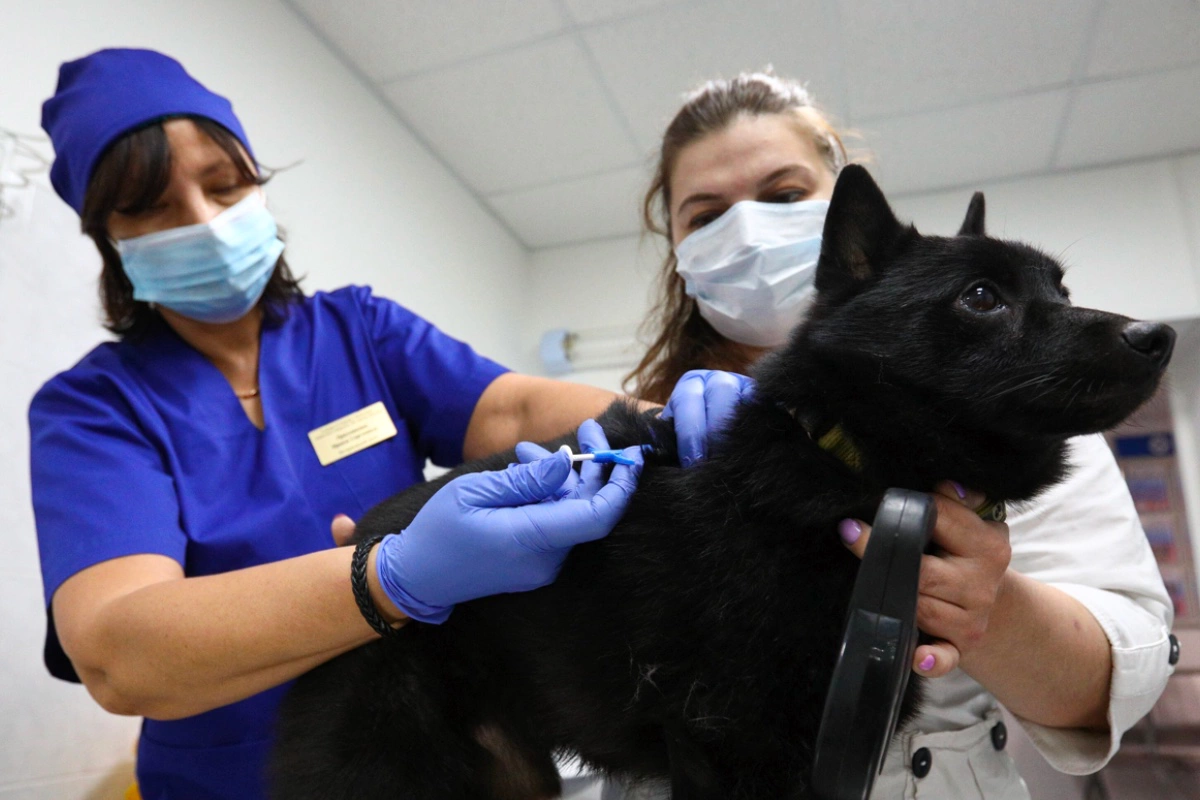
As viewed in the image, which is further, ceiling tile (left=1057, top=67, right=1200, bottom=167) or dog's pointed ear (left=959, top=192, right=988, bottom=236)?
ceiling tile (left=1057, top=67, right=1200, bottom=167)

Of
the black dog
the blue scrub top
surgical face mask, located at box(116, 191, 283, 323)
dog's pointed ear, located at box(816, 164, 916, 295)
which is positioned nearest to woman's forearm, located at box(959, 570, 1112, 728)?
the black dog

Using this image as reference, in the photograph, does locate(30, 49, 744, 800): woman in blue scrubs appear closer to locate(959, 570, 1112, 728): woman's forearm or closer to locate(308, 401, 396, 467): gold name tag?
locate(308, 401, 396, 467): gold name tag

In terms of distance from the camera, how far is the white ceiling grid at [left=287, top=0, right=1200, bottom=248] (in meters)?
2.73

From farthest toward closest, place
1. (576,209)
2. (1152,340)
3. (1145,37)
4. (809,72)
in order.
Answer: (576,209)
(809,72)
(1145,37)
(1152,340)

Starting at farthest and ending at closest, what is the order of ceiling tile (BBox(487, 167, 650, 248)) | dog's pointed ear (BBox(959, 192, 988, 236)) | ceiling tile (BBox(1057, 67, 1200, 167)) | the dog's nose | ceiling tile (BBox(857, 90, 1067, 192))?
ceiling tile (BBox(487, 167, 650, 248)), ceiling tile (BBox(857, 90, 1067, 192)), ceiling tile (BBox(1057, 67, 1200, 167)), dog's pointed ear (BBox(959, 192, 988, 236)), the dog's nose

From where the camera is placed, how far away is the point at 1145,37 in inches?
113

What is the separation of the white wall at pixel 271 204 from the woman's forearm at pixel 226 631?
75 cm

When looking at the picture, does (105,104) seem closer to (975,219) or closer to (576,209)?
(975,219)

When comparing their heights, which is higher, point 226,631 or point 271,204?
point 271,204

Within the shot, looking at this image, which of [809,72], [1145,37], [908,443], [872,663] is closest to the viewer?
[872,663]

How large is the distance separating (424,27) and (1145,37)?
282 cm

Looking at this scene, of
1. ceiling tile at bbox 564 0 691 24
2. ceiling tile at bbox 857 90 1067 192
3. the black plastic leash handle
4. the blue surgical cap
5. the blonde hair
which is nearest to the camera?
the black plastic leash handle

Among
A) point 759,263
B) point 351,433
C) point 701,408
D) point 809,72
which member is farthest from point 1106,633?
point 809,72

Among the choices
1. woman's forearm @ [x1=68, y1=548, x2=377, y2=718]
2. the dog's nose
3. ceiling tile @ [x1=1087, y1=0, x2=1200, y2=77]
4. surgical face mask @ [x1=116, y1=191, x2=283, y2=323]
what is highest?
ceiling tile @ [x1=1087, y1=0, x2=1200, y2=77]
